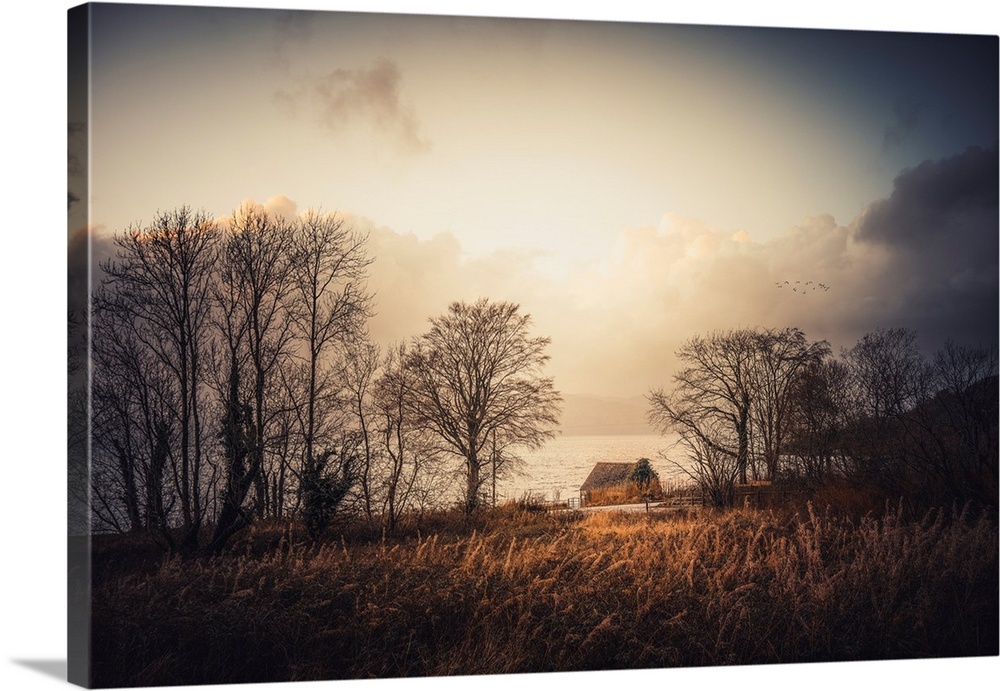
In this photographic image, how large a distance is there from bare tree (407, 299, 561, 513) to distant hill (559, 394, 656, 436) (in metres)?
0.10

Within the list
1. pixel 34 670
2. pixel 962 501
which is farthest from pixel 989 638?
pixel 34 670

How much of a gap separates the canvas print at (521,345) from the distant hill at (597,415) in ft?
0.08

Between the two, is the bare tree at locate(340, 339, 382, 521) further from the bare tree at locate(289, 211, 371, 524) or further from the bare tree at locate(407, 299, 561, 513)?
the bare tree at locate(407, 299, 561, 513)

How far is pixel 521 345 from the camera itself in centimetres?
987

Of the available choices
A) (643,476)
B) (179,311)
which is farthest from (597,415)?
(179,311)

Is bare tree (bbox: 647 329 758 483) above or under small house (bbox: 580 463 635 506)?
above

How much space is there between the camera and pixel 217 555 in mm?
9094

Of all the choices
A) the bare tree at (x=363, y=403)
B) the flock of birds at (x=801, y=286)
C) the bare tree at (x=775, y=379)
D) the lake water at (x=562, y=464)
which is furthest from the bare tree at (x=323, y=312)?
the flock of birds at (x=801, y=286)

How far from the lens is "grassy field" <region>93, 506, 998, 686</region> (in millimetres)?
8906

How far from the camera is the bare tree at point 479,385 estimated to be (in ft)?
31.9

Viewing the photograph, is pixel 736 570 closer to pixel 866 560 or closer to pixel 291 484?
pixel 866 560

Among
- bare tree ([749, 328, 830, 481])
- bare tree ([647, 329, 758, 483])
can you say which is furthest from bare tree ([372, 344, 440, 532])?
bare tree ([749, 328, 830, 481])

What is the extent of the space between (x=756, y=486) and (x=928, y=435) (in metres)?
1.53

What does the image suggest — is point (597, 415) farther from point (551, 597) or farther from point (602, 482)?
point (551, 597)
